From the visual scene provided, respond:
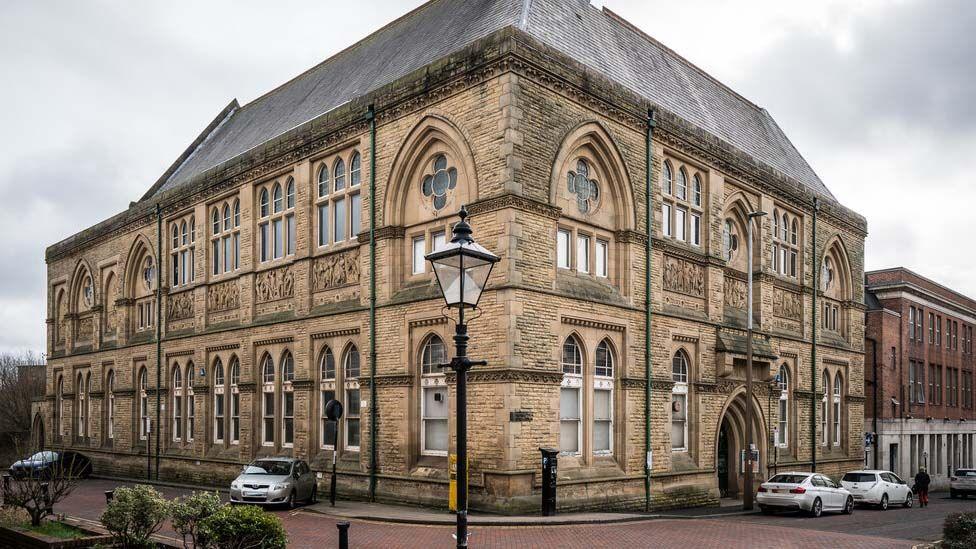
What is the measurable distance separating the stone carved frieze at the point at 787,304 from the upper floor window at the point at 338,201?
51.4ft

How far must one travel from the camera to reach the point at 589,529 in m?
19.0

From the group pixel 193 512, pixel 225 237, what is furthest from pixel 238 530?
pixel 225 237

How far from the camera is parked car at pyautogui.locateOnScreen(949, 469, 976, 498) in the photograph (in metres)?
40.3

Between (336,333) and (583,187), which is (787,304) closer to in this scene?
(583,187)

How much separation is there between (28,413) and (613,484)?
193ft

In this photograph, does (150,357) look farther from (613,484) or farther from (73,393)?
(613,484)

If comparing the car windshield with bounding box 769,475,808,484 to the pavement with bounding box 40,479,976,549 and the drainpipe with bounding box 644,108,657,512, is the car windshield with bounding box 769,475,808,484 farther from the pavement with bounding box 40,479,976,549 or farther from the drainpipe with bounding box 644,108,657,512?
the drainpipe with bounding box 644,108,657,512

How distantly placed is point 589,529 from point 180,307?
21.4 metres

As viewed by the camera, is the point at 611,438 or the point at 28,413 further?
the point at 28,413

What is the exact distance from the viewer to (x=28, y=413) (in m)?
67.6

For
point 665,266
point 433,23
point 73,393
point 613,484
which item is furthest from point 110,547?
point 73,393

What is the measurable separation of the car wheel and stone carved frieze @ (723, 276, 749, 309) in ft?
22.9

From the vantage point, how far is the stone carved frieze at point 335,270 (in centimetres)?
2555

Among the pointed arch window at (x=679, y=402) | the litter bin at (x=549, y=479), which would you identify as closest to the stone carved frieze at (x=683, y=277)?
the pointed arch window at (x=679, y=402)
